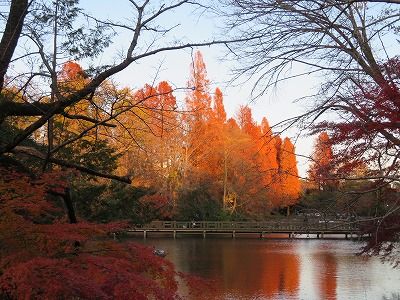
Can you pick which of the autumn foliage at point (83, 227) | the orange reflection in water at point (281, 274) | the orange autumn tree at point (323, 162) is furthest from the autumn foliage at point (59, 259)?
the orange reflection in water at point (281, 274)

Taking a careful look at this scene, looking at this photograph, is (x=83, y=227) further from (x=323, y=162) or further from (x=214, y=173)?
(x=214, y=173)

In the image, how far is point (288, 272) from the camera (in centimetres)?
1862

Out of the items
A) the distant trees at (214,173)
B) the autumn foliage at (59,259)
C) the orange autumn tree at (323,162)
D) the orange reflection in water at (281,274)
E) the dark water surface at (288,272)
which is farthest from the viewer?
the distant trees at (214,173)

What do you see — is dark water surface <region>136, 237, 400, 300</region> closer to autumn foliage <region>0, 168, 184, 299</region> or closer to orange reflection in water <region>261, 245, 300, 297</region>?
orange reflection in water <region>261, 245, 300, 297</region>

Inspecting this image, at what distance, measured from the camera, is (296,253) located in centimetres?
2556

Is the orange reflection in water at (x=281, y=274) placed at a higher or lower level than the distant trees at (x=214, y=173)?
lower

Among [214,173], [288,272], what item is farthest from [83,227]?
[214,173]

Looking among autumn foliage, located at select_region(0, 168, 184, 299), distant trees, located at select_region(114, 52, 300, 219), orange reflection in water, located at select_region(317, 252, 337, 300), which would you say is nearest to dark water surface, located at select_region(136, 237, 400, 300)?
orange reflection in water, located at select_region(317, 252, 337, 300)

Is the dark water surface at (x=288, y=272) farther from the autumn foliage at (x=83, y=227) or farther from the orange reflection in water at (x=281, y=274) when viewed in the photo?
the autumn foliage at (x=83, y=227)

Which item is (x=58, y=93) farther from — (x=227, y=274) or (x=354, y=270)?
(x=354, y=270)

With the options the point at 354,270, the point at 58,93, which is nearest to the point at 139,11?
the point at 58,93

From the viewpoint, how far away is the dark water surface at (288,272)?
1412 cm

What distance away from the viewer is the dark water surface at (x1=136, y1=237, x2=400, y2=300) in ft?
46.3

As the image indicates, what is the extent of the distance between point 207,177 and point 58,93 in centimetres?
3024
